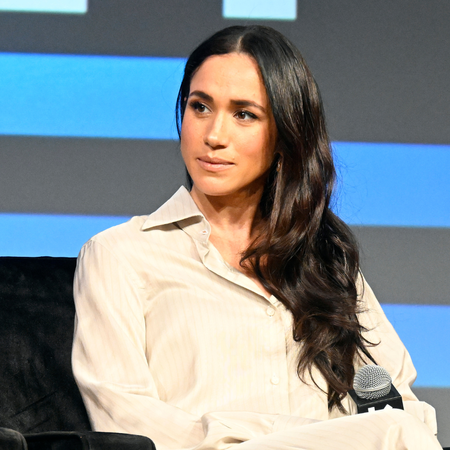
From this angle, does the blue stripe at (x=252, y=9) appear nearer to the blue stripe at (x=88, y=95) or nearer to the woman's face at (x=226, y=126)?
the blue stripe at (x=88, y=95)

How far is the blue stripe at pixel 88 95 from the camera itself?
9.72 feet

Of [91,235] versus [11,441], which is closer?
[11,441]

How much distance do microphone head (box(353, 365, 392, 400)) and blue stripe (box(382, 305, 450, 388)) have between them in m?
A: 1.50

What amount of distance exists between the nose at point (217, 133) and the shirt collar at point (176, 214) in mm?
186

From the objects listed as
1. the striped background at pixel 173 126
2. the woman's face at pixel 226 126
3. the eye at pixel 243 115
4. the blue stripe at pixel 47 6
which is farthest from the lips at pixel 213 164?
the blue stripe at pixel 47 6

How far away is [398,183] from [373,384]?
5.37 ft

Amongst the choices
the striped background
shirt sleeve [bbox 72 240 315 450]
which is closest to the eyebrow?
shirt sleeve [bbox 72 240 315 450]

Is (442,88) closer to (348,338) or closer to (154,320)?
(348,338)

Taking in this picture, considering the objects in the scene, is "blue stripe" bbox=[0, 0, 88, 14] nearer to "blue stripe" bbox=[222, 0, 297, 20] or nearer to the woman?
"blue stripe" bbox=[222, 0, 297, 20]

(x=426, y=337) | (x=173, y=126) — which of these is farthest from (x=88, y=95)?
(x=426, y=337)

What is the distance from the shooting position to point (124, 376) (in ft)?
5.48

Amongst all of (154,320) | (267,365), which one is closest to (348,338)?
(267,365)

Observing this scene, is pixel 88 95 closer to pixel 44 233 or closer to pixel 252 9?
pixel 44 233

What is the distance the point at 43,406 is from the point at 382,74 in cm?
195
